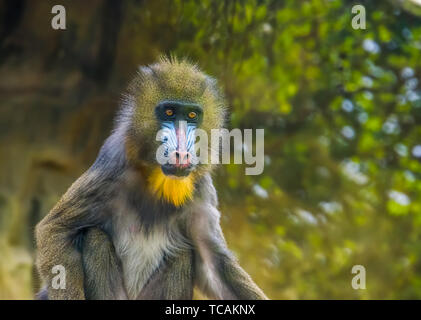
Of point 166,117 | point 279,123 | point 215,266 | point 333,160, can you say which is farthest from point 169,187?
point 333,160

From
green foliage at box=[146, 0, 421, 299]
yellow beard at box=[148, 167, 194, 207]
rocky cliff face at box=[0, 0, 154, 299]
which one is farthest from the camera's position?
green foliage at box=[146, 0, 421, 299]

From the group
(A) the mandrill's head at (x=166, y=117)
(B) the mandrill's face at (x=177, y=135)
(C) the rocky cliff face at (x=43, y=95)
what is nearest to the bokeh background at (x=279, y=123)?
(C) the rocky cliff face at (x=43, y=95)

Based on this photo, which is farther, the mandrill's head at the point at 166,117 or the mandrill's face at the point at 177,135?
the mandrill's head at the point at 166,117

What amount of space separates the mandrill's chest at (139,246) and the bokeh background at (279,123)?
12.4 feet

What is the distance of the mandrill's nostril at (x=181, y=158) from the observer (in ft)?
14.4

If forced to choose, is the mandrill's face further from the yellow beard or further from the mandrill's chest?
the mandrill's chest

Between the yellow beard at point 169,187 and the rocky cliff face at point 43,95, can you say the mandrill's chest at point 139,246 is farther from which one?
the rocky cliff face at point 43,95

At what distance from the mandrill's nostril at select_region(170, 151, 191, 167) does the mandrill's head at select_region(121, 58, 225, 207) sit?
8cm

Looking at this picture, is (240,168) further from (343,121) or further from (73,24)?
(73,24)

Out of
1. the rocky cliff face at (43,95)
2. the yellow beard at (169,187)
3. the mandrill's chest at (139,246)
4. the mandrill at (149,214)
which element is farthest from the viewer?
the rocky cliff face at (43,95)

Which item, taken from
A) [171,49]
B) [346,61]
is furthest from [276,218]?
[171,49]

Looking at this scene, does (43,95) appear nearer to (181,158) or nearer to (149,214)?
(149,214)

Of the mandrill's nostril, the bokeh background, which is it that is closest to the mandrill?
the mandrill's nostril

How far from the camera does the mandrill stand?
458 centimetres
